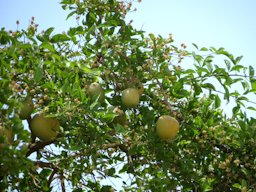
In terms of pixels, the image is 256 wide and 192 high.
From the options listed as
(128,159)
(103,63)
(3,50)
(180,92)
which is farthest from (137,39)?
(3,50)

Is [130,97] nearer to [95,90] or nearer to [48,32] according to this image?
[95,90]

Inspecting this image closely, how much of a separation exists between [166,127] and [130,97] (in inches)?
12.4

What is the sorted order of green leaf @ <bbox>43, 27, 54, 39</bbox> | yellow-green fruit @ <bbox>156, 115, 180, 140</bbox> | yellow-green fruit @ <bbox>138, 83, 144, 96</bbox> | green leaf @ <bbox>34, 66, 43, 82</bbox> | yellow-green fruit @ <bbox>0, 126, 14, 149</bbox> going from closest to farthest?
yellow-green fruit @ <bbox>0, 126, 14, 149</bbox>
green leaf @ <bbox>34, 66, 43, 82</bbox>
green leaf @ <bbox>43, 27, 54, 39</bbox>
yellow-green fruit @ <bbox>156, 115, 180, 140</bbox>
yellow-green fruit @ <bbox>138, 83, 144, 96</bbox>

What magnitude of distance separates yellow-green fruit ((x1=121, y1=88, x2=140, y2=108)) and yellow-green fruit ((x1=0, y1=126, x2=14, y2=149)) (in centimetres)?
114

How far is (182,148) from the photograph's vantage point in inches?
133

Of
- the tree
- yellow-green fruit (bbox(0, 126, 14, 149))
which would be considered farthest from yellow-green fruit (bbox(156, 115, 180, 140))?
yellow-green fruit (bbox(0, 126, 14, 149))

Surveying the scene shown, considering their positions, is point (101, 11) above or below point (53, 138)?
above

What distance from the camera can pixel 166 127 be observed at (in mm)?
2840

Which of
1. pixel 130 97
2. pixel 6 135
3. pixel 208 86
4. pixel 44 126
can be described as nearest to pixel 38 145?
pixel 44 126

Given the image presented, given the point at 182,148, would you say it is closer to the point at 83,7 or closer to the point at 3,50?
the point at 83,7

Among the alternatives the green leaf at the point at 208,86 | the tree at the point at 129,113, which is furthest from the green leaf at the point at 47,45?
the green leaf at the point at 208,86

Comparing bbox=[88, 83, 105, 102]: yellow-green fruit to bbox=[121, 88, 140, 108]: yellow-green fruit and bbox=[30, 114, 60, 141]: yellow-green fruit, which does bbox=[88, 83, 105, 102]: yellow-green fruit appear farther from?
bbox=[30, 114, 60, 141]: yellow-green fruit

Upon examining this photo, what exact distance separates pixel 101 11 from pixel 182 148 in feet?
4.08

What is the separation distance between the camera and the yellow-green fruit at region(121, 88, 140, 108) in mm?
2941
